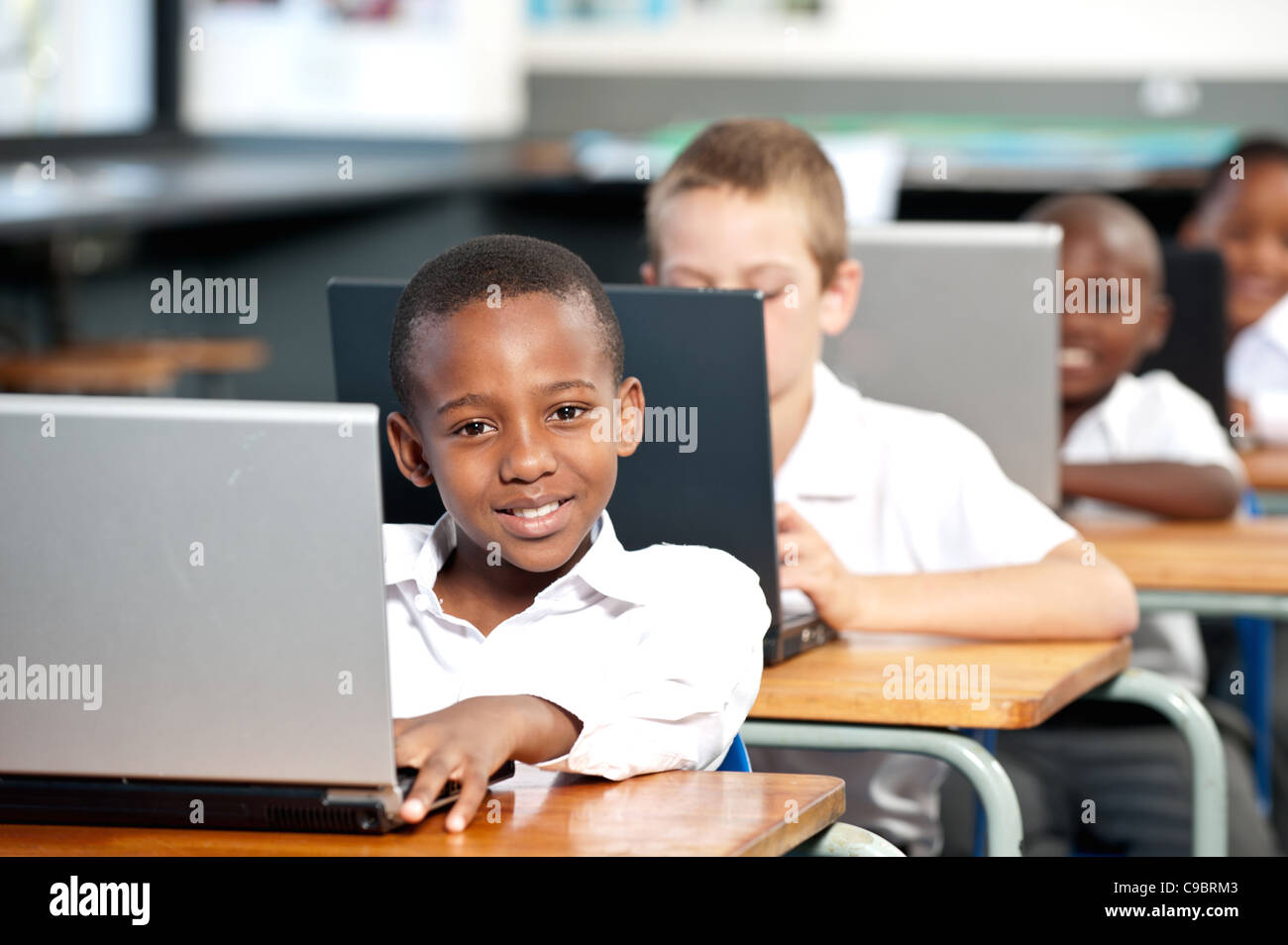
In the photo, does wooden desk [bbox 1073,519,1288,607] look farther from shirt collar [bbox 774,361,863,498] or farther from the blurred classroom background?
the blurred classroom background

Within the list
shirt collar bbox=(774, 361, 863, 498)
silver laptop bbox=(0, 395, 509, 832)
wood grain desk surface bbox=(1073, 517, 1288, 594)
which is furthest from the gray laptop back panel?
wood grain desk surface bbox=(1073, 517, 1288, 594)

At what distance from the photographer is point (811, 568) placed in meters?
1.45

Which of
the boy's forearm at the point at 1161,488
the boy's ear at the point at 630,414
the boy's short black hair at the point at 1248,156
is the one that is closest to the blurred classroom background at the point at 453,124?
the boy's short black hair at the point at 1248,156

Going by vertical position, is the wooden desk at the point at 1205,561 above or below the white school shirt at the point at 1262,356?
below

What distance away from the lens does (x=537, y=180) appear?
20.5 feet

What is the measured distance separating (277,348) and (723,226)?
438 cm

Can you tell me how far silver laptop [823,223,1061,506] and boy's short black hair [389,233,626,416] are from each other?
61cm

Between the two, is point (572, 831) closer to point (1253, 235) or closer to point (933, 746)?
point (933, 746)

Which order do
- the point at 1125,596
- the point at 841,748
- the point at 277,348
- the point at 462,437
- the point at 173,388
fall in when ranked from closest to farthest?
the point at 462,437 < the point at 841,748 < the point at 1125,596 < the point at 173,388 < the point at 277,348

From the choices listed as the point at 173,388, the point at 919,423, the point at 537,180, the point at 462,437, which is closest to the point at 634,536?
the point at 462,437

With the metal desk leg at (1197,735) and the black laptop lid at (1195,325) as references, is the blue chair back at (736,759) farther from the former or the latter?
the black laptop lid at (1195,325)

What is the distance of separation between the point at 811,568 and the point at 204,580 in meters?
0.65

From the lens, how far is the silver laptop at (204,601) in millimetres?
886
